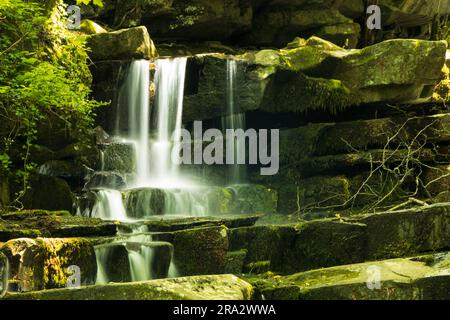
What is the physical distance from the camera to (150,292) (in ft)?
15.1

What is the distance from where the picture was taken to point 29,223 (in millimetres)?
7496

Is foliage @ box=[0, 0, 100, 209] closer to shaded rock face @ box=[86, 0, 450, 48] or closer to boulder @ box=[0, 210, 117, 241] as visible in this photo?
boulder @ box=[0, 210, 117, 241]

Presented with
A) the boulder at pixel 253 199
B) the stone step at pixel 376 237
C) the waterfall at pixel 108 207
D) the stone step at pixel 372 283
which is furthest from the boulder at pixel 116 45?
the stone step at pixel 372 283

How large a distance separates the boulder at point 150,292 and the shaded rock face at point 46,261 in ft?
3.92

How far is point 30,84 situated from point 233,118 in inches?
197

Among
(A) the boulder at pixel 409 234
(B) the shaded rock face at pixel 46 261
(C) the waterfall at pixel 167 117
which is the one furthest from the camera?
(C) the waterfall at pixel 167 117

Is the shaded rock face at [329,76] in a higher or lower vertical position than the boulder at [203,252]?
higher

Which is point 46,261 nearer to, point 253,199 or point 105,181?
point 105,181

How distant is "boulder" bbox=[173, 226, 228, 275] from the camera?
7.11 meters

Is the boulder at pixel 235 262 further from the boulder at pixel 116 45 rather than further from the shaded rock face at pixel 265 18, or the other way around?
the shaded rock face at pixel 265 18

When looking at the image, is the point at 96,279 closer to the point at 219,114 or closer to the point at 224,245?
the point at 224,245

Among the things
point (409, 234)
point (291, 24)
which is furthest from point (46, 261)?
point (291, 24)

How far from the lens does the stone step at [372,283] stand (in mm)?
5219

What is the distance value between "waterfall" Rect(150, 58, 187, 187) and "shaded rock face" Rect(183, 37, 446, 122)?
820 millimetres
